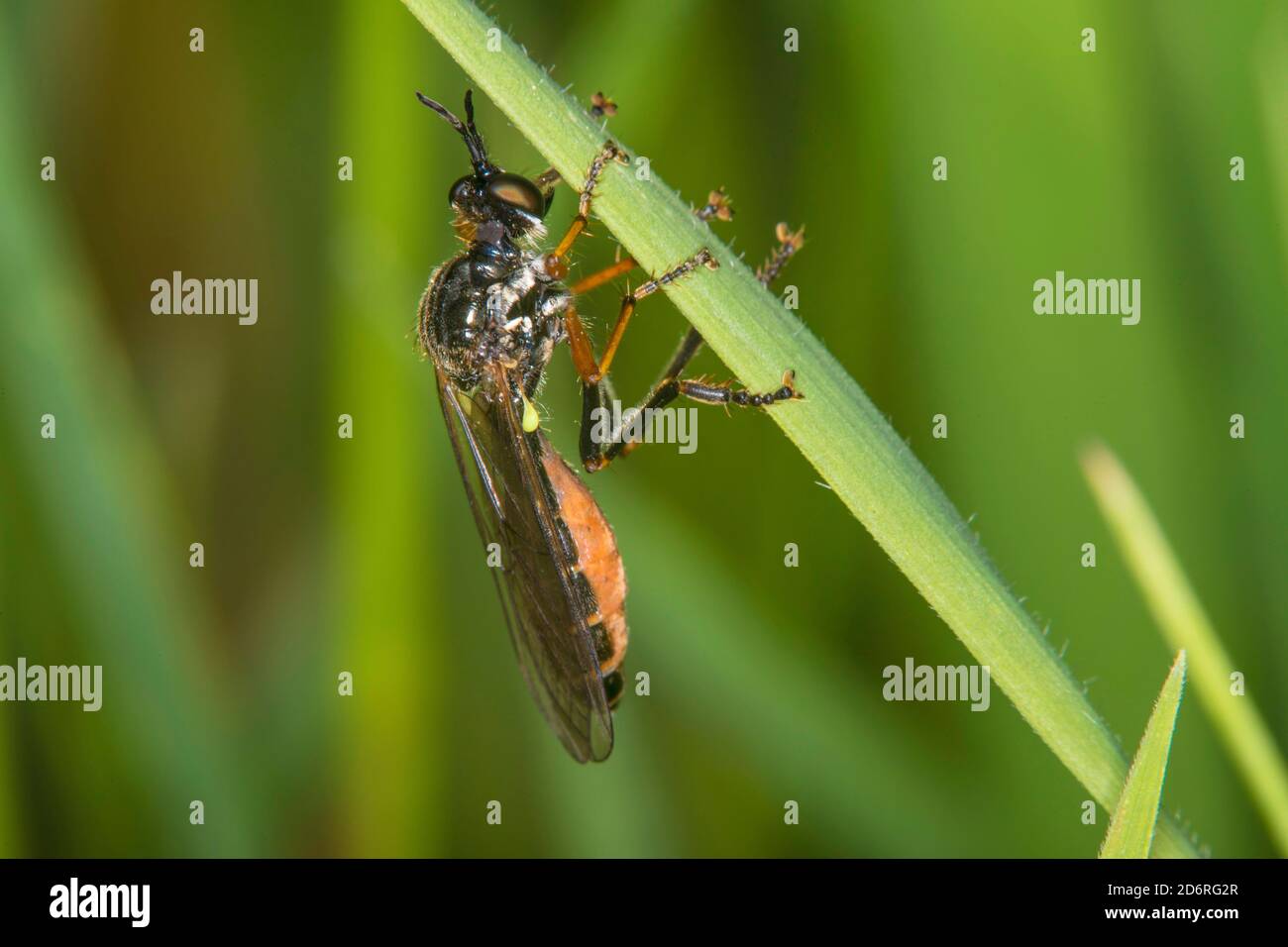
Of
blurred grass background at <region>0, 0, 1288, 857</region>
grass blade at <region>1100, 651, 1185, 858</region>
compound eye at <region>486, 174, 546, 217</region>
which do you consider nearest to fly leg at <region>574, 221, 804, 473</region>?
blurred grass background at <region>0, 0, 1288, 857</region>
